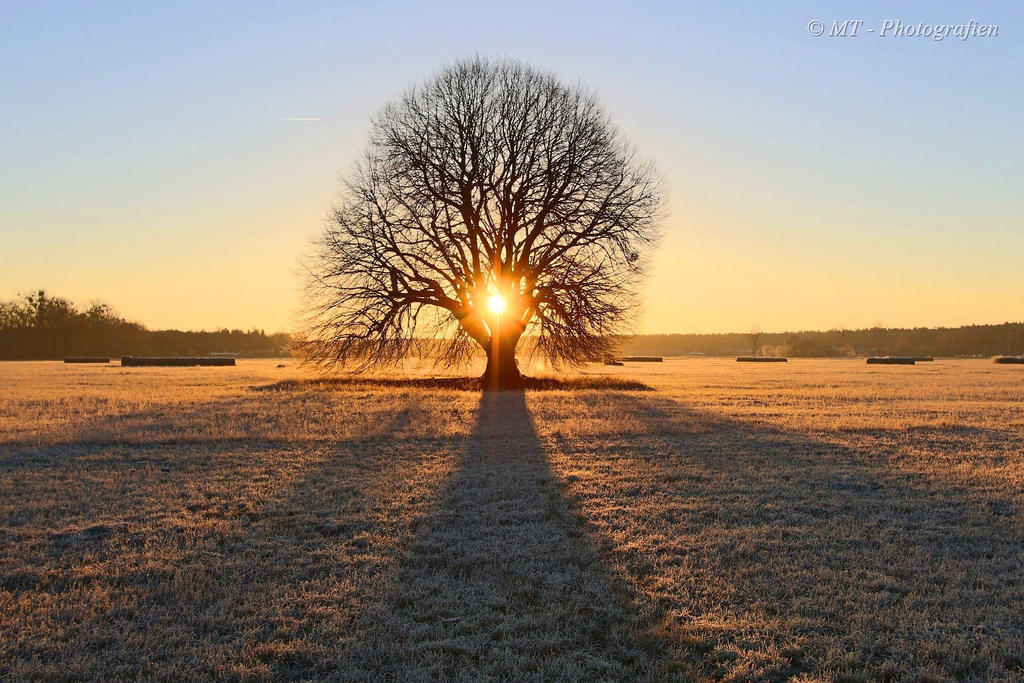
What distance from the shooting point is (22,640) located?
445 cm

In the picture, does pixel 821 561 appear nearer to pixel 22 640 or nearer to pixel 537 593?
pixel 537 593

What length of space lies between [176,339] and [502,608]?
9223 centimetres

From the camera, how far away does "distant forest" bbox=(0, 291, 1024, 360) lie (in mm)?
76250

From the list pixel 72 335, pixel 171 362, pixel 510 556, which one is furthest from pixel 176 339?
pixel 510 556

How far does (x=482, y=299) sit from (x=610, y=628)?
23.7m

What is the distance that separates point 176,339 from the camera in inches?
3401

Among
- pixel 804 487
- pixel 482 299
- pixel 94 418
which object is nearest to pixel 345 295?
pixel 482 299

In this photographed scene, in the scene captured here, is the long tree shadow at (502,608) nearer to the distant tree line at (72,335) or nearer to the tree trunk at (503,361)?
the tree trunk at (503,361)

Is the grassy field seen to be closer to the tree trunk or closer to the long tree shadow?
the long tree shadow

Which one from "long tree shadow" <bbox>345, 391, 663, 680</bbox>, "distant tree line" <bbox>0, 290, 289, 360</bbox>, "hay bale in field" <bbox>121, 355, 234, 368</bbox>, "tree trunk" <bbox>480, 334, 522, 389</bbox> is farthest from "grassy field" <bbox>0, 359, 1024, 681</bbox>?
"distant tree line" <bbox>0, 290, 289, 360</bbox>

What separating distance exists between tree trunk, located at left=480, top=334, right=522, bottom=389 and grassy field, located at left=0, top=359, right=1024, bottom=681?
49.7ft

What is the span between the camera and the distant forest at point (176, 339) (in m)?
76.2

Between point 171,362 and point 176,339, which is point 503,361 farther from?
point 176,339

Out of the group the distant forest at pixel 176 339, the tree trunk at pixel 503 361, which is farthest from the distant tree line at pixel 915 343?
the tree trunk at pixel 503 361
